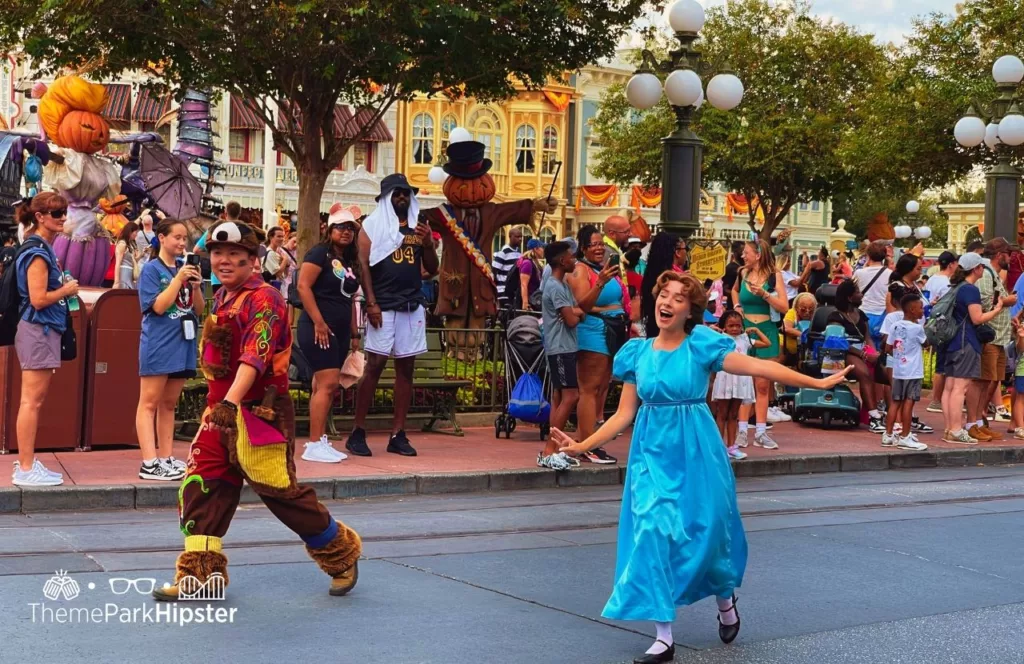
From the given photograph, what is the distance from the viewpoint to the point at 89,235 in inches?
677

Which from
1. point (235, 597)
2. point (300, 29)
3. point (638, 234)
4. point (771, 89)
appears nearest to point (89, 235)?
point (300, 29)

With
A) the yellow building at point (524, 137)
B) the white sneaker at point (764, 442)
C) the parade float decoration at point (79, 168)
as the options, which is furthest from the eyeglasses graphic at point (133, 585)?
the yellow building at point (524, 137)

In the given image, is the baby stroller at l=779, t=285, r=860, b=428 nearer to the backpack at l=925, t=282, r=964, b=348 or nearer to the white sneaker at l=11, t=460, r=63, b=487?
the backpack at l=925, t=282, r=964, b=348

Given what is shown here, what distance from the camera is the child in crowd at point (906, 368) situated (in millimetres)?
13578

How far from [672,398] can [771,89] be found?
A: 38.6 meters

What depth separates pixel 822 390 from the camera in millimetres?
15070

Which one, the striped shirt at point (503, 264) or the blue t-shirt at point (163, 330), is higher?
the striped shirt at point (503, 264)

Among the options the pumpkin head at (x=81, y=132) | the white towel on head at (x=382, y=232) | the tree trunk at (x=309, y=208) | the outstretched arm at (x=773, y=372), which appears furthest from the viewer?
the tree trunk at (x=309, y=208)

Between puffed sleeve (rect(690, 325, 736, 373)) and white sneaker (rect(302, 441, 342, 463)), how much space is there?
514 centimetres

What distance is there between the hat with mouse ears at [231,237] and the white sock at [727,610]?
2549 mm

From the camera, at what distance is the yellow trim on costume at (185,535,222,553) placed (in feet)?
20.5

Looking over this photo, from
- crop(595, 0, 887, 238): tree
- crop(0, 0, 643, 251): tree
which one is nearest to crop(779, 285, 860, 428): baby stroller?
crop(0, 0, 643, 251): tree

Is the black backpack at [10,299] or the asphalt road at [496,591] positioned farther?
the black backpack at [10,299]

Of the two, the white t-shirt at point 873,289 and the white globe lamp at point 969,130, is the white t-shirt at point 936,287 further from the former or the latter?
the white globe lamp at point 969,130
